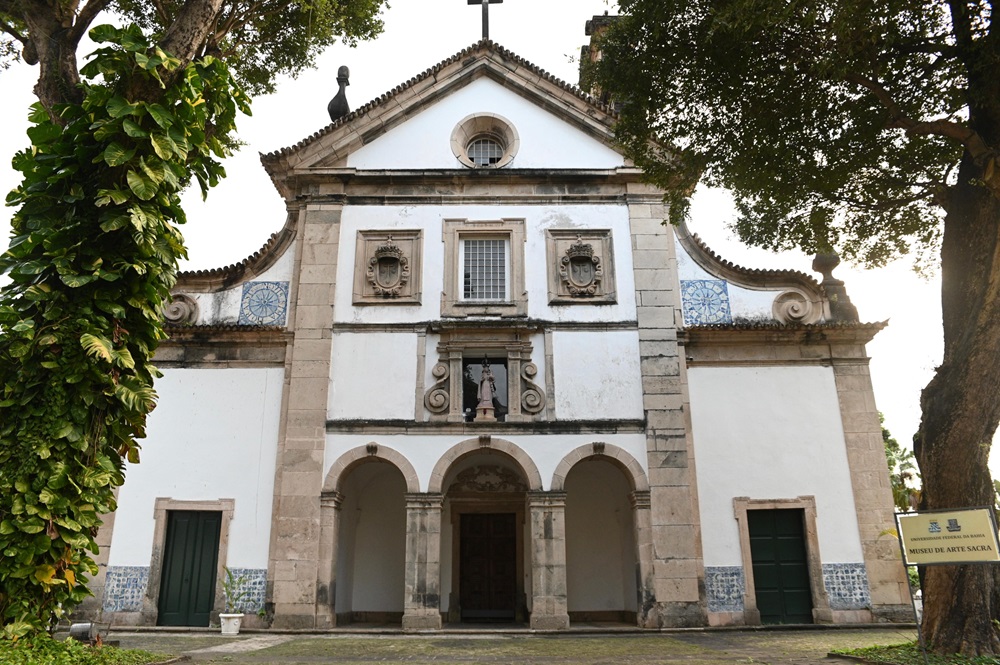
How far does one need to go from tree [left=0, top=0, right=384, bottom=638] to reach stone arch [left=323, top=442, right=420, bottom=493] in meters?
6.30

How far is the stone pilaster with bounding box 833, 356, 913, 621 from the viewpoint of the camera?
526 inches

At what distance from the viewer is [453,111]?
16.4 meters

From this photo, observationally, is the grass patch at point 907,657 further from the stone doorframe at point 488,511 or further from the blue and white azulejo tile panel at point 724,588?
the stone doorframe at point 488,511

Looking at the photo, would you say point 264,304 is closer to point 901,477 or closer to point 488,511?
point 488,511

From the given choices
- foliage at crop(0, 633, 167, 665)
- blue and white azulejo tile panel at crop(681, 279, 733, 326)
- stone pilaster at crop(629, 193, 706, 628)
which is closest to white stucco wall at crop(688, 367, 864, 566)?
stone pilaster at crop(629, 193, 706, 628)

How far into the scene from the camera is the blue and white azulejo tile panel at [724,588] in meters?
13.4

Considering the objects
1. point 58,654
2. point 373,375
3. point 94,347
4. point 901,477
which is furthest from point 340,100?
point 901,477

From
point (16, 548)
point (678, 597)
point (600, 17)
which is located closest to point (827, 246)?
point (678, 597)

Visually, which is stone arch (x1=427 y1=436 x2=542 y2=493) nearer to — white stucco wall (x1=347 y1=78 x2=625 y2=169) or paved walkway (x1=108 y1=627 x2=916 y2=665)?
paved walkway (x1=108 y1=627 x2=916 y2=665)

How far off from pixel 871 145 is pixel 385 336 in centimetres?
885

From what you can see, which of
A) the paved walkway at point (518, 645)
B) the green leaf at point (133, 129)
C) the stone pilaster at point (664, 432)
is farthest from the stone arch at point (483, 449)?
the green leaf at point (133, 129)

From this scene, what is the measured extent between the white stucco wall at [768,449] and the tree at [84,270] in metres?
9.84

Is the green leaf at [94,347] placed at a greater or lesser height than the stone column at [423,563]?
greater

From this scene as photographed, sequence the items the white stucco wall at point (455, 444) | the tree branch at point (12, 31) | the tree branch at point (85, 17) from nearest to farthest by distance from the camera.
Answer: the tree branch at point (85, 17)
the tree branch at point (12, 31)
the white stucco wall at point (455, 444)
